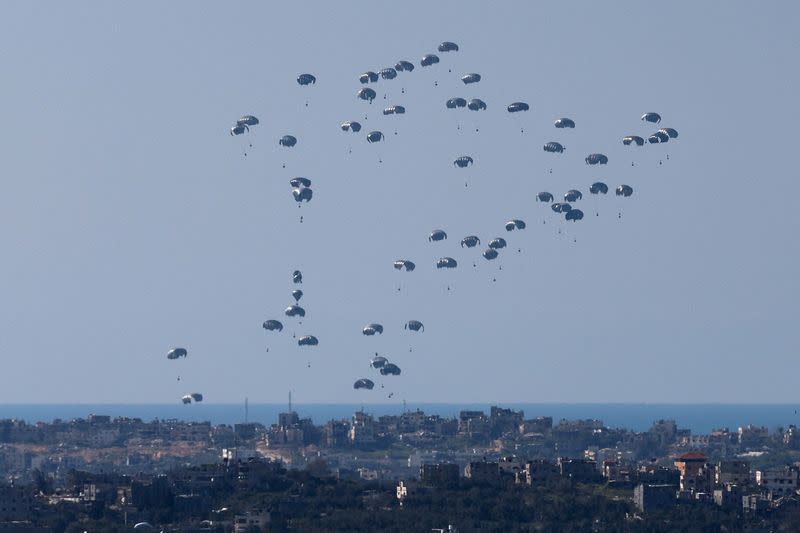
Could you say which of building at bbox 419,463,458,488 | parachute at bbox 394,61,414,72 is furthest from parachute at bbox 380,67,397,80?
building at bbox 419,463,458,488

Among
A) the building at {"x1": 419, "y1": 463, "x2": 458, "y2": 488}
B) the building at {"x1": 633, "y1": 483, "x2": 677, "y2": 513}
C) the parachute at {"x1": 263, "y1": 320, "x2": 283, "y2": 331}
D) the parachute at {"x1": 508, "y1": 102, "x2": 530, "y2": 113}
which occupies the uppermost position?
the parachute at {"x1": 508, "y1": 102, "x2": 530, "y2": 113}

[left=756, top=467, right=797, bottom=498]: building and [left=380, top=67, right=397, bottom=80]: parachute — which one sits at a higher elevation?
[left=380, top=67, right=397, bottom=80]: parachute

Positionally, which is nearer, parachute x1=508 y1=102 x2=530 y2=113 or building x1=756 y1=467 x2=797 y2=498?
parachute x1=508 y1=102 x2=530 y2=113

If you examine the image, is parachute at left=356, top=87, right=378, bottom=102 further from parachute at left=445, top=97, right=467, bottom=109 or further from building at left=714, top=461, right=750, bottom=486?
building at left=714, top=461, right=750, bottom=486

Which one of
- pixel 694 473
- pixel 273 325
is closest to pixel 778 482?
pixel 694 473

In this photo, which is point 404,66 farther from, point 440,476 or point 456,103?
point 440,476
